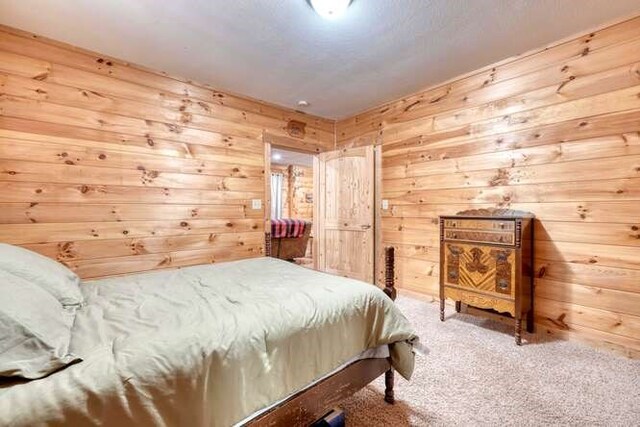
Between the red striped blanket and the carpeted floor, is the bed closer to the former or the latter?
the carpeted floor

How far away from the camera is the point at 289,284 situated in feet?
5.33

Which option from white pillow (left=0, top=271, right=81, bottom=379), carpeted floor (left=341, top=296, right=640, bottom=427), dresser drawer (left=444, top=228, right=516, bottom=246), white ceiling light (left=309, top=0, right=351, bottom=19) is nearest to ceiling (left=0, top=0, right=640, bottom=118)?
white ceiling light (left=309, top=0, right=351, bottom=19)

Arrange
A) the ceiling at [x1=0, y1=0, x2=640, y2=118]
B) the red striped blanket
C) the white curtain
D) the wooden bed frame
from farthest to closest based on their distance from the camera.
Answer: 1. the white curtain
2. the red striped blanket
3. the ceiling at [x1=0, y1=0, x2=640, y2=118]
4. the wooden bed frame

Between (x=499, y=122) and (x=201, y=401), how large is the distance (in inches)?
125

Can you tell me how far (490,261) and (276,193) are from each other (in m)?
6.87

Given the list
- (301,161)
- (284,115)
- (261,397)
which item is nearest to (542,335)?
(261,397)

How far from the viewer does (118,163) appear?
271 centimetres

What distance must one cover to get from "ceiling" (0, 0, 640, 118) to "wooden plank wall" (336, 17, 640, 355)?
0.24m

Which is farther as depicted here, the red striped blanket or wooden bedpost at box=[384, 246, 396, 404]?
the red striped blanket

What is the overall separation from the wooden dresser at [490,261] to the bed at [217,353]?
128 cm

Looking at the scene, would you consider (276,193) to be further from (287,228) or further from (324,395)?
(324,395)

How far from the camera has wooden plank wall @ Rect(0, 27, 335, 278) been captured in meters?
2.32

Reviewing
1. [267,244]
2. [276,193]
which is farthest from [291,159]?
[267,244]

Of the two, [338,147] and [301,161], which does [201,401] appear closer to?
[338,147]
